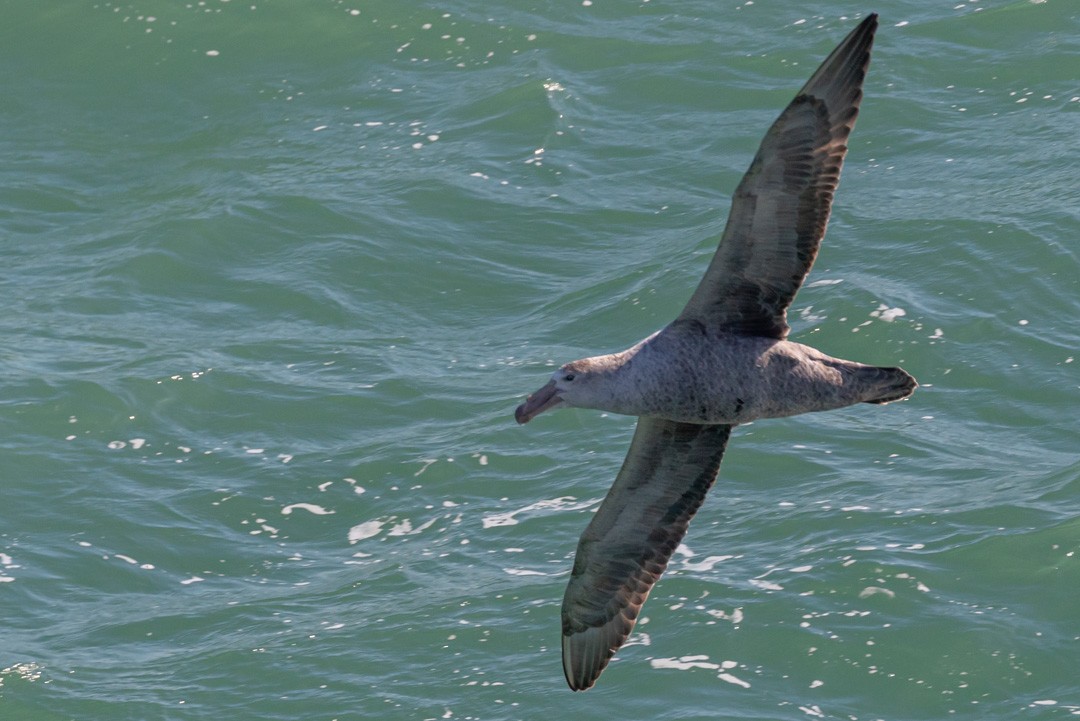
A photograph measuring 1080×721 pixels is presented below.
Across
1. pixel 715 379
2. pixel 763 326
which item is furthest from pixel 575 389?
pixel 763 326

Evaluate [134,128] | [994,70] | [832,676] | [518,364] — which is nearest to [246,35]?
[134,128]

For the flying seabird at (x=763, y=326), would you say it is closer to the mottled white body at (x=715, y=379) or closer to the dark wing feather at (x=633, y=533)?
the mottled white body at (x=715, y=379)

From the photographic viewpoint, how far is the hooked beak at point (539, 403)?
11352mm

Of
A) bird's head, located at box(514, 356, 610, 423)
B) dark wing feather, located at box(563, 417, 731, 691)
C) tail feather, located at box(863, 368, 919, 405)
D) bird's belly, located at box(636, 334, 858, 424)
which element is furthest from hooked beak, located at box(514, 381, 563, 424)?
tail feather, located at box(863, 368, 919, 405)

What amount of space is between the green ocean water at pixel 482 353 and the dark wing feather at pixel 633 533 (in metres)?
3.59

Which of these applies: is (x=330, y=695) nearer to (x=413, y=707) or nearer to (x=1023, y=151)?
(x=413, y=707)

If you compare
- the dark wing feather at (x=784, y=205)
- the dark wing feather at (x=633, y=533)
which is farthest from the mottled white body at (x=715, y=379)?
the dark wing feather at (x=633, y=533)

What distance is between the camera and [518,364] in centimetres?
2158

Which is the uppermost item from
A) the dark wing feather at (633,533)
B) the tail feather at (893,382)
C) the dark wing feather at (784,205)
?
the dark wing feather at (784,205)

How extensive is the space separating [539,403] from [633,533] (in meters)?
2.36

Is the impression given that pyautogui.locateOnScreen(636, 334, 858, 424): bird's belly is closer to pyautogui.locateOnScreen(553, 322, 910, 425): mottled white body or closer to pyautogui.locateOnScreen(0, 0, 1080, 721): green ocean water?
pyautogui.locateOnScreen(553, 322, 910, 425): mottled white body

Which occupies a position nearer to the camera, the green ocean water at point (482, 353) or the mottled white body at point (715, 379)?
the mottled white body at point (715, 379)

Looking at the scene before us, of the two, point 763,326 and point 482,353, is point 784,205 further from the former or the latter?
point 482,353

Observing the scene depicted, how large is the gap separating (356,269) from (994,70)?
32.7 ft
